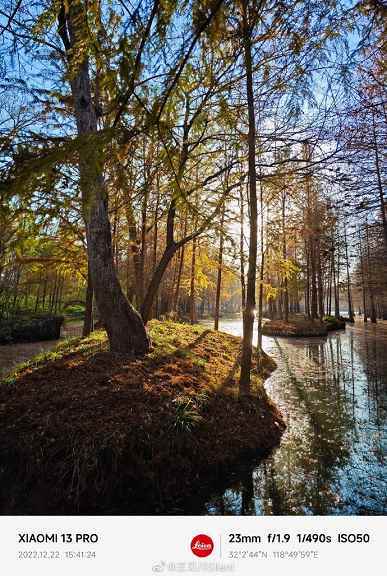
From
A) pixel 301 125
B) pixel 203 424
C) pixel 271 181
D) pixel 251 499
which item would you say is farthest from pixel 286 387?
pixel 301 125

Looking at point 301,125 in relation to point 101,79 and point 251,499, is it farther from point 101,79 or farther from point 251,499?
point 251,499

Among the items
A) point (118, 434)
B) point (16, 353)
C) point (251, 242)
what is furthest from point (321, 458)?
point (16, 353)

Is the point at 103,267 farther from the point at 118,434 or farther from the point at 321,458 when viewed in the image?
the point at 321,458

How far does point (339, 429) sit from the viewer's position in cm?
538

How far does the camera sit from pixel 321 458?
4371 mm

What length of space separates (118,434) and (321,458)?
3.08 metres

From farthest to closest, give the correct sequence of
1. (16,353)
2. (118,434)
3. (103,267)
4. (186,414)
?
1. (16,353)
2. (103,267)
3. (186,414)
4. (118,434)

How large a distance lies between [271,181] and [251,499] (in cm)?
541
